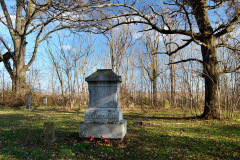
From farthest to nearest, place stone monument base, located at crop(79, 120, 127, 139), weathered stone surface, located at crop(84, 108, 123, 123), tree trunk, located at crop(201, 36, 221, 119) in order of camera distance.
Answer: tree trunk, located at crop(201, 36, 221, 119) < weathered stone surface, located at crop(84, 108, 123, 123) < stone monument base, located at crop(79, 120, 127, 139)

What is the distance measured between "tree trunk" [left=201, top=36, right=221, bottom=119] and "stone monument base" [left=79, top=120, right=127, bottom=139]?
6692 millimetres

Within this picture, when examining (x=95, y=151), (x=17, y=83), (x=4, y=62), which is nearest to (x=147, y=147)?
(x=95, y=151)

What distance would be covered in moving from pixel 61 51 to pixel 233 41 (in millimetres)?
15887

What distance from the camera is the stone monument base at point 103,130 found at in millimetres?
5941

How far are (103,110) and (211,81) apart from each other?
7393mm

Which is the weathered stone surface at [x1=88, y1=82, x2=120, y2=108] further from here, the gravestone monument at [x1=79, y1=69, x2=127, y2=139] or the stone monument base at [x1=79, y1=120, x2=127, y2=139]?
the stone monument base at [x1=79, y1=120, x2=127, y2=139]

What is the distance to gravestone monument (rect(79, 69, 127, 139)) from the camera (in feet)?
19.7

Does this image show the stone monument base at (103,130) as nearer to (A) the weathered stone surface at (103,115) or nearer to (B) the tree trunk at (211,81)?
(A) the weathered stone surface at (103,115)

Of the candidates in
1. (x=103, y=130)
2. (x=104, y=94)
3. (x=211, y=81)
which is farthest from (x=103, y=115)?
(x=211, y=81)

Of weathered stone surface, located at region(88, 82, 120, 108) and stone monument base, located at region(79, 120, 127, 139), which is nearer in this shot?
stone monument base, located at region(79, 120, 127, 139)

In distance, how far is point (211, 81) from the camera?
10.4m

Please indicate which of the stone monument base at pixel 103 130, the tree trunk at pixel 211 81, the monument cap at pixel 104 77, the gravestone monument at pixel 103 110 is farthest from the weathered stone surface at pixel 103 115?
the tree trunk at pixel 211 81

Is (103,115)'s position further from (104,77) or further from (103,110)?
(104,77)

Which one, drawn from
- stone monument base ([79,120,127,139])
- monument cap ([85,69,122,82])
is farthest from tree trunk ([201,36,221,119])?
stone monument base ([79,120,127,139])
